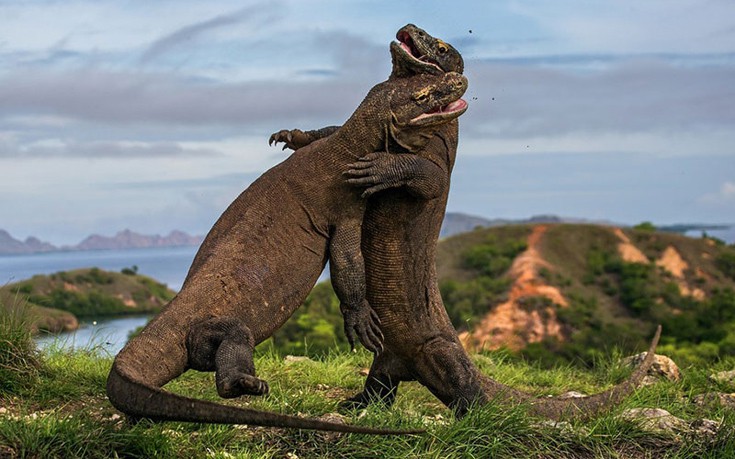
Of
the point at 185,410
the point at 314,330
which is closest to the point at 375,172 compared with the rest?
the point at 185,410

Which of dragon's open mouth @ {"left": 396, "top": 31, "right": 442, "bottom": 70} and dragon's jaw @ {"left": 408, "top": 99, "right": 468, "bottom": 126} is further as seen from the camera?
dragon's open mouth @ {"left": 396, "top": 31, "right": 442, "bottom": 70}

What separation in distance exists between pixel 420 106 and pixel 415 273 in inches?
53.7

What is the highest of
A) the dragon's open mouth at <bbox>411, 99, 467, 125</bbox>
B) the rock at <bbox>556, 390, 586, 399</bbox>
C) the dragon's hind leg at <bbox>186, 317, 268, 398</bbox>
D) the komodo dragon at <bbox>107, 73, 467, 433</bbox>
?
the dragon's open mouth at <bbox>411, 99, 467, 125</bbox>

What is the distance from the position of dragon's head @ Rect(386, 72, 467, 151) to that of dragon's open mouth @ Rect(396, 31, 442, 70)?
0.44 ft

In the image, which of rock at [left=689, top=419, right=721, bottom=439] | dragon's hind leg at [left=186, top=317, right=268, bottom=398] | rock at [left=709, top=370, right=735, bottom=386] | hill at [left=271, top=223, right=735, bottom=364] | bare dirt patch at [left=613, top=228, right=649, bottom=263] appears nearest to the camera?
dragon's hind leg at [left=186, top=317, right=268, bottom=398]

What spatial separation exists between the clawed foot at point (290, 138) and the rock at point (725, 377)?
537 centimetres

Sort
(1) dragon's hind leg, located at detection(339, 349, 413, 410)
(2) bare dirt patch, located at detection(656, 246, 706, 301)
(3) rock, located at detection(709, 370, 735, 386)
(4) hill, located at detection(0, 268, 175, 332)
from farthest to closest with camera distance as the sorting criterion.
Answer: (2) bare dirt patch, located at detection(656, 246, 706, 301), (4) hill, located at detection(0, 268, 175, 332), (3) rock, located at detection(709, 370, 735, 386), (1) dragon's hind leg, located at detection(339, 349, 413, 410)

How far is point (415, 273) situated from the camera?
25.3 ft

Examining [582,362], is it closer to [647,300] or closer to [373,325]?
[373,325]

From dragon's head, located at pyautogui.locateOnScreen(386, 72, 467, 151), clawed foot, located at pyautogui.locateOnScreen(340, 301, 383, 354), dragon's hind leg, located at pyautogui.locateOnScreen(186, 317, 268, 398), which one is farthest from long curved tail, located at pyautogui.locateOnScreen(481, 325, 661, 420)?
dragon's hind leg, located at pyautogui.locateOnScreen(186, 317, 268, 398)

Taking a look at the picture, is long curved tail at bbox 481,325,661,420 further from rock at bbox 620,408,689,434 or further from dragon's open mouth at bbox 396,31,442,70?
dragon's open mouth at bbox 396,31,442,70

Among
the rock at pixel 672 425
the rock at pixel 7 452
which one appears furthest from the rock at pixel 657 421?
the rock at pixel 7 452

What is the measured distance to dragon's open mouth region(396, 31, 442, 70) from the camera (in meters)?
7.24

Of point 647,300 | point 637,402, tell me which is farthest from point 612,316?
point 637,402
